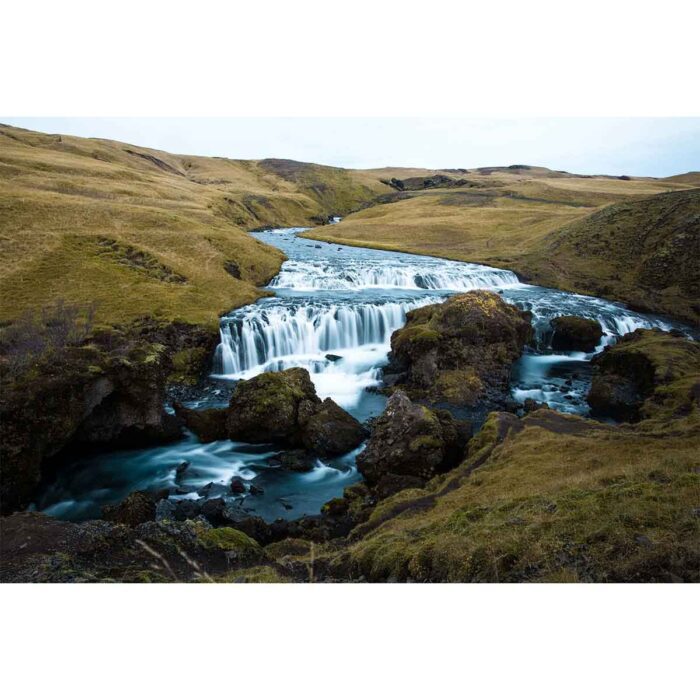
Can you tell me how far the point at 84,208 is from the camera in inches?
2154

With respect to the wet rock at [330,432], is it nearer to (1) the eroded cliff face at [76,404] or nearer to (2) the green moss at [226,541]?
(1) the eroded cliff face at [76,404]

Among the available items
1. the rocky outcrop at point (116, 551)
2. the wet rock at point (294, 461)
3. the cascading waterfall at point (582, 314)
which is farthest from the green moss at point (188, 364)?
the cascading waterfall at point (582, 314)

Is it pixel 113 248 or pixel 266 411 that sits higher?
pixel 113 248

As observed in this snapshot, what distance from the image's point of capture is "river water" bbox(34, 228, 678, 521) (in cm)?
2050

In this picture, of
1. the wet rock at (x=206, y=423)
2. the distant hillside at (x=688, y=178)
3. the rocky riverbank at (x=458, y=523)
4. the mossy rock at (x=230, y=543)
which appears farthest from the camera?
the distant hillside at (x=688, y=178)

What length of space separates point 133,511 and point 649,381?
89.5 feet

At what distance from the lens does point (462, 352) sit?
32250 millimetres

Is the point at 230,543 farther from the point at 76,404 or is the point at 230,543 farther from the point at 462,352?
the point at 462,352

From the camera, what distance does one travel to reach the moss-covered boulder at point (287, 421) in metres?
23.6

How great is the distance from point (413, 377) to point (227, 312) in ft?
62.7

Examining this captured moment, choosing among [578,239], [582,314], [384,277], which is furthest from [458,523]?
[578,239]

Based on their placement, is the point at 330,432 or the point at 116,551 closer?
the point at 116,551

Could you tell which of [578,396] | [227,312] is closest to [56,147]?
[227,312]

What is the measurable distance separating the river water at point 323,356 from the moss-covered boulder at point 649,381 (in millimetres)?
1789
